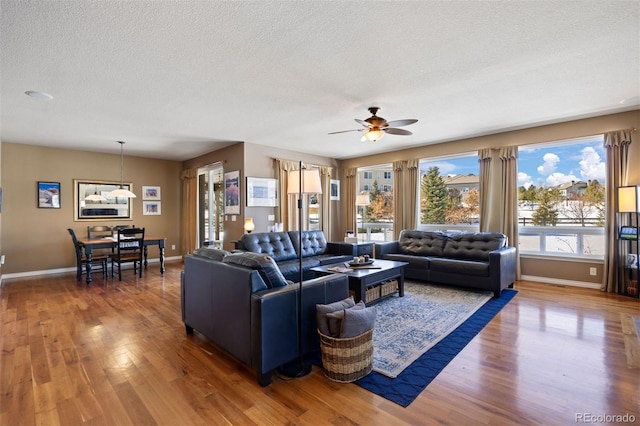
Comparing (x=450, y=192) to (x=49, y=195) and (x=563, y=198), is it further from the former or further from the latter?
(x=49, y=195)

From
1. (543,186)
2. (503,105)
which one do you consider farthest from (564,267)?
(503,105)

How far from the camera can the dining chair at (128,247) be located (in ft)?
18.2

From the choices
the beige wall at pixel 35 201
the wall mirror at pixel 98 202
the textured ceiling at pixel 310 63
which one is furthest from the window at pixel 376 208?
the wall mirror at pixel 98 202

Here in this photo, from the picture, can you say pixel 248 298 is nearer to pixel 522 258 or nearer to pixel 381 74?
pixel 381 74

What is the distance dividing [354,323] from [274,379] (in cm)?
74

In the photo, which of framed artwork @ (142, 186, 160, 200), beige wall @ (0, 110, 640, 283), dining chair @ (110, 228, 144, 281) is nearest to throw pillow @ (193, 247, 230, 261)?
beige wall @ (0, 110, 640, 283)

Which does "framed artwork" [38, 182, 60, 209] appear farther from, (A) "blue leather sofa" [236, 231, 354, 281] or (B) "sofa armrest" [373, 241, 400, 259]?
(B) "sofa armrest" [373, 241, 400, 259]

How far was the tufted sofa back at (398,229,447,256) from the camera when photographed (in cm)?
538

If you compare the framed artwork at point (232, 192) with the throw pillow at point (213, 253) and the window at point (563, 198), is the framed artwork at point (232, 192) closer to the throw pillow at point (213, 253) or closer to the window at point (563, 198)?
the throw pillow at point (213, 253)

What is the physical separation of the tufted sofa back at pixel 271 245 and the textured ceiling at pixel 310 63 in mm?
1811

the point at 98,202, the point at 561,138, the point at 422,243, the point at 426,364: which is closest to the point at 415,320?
the point at 426,364

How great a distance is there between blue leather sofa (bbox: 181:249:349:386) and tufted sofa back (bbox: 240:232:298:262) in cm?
183

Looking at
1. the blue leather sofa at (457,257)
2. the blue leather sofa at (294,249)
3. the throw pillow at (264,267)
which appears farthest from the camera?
the blue leather sofa at (294,249)

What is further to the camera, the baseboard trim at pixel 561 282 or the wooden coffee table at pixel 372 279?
the baseboard trim at pixel 561 282
